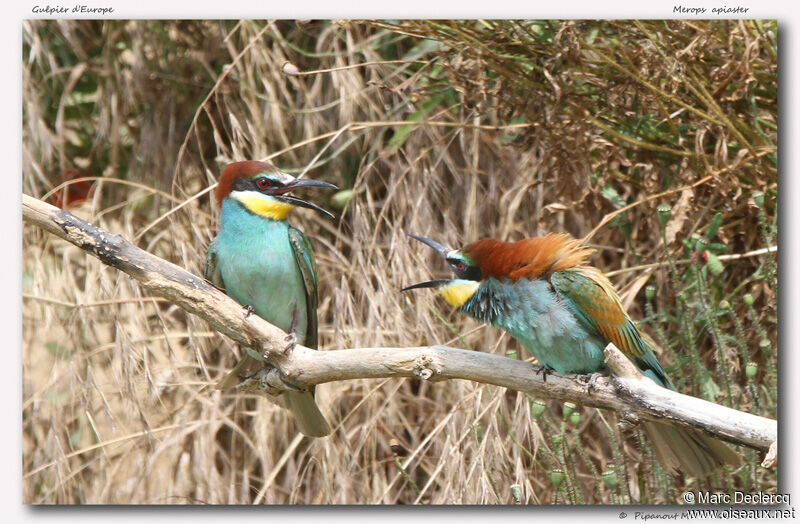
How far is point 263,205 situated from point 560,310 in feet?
2.62

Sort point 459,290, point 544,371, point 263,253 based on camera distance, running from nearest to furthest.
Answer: point 544,371
point 459,290
point 263,253

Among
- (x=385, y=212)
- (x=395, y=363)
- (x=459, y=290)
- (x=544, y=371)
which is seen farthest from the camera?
(x=385, y=212)

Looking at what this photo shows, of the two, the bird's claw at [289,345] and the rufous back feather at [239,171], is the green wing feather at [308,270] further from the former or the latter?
the bird's claw at [289,345]

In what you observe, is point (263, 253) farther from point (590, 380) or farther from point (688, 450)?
point (688, 450)

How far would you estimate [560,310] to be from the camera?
2.13 metres

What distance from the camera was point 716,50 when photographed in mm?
2469

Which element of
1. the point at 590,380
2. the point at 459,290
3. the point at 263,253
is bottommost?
the point at 590,380

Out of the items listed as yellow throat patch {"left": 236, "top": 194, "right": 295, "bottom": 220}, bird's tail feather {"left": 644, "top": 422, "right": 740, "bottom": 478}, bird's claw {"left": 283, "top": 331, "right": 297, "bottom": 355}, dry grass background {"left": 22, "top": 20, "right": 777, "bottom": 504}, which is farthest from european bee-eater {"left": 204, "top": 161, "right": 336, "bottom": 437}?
bird's tail feather {"left": 644, "top": 422, "right": 740, "bottom": 478}

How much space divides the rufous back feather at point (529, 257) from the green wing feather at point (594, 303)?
0.03 meters

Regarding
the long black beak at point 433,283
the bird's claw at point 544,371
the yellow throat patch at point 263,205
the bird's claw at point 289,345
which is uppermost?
the yellow throat patch at point 263,205

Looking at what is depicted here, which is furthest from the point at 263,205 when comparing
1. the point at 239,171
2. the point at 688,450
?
the point at 688,450

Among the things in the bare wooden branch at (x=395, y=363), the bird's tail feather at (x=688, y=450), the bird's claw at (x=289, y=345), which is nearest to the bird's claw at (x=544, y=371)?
the bare wooden branch at (x=395, y=363)

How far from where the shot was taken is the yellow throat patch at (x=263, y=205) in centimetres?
241
